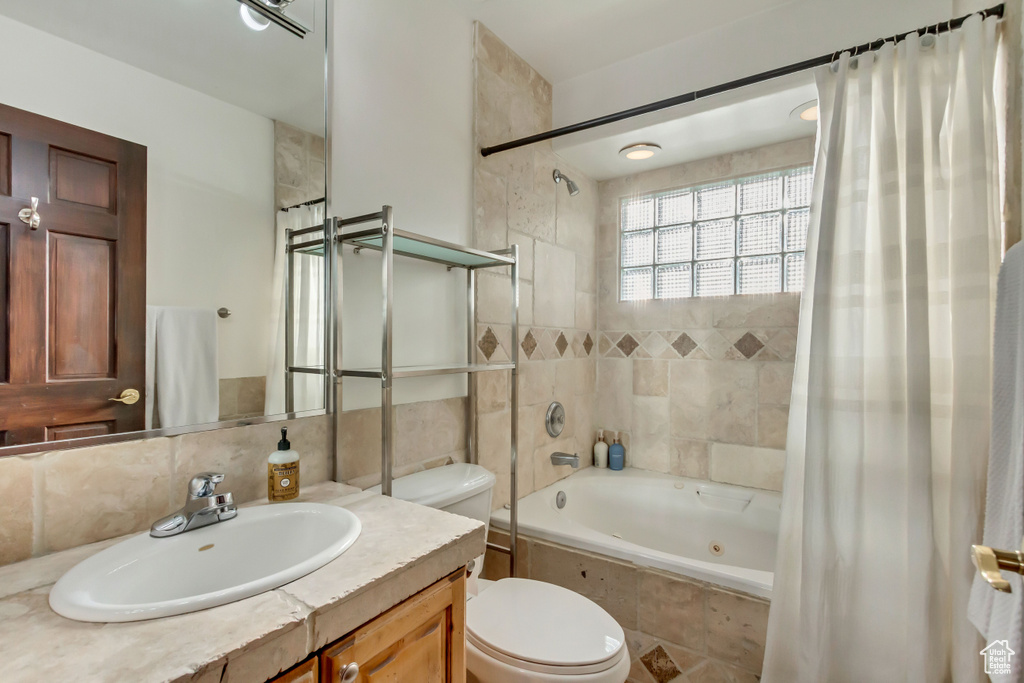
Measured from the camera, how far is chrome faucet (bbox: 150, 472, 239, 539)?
2.83 ft

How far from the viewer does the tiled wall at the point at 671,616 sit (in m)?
1.45

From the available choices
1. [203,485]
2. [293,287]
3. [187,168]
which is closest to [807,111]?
[293,287]

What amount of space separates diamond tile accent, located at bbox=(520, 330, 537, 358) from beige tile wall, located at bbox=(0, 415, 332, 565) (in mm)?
1204

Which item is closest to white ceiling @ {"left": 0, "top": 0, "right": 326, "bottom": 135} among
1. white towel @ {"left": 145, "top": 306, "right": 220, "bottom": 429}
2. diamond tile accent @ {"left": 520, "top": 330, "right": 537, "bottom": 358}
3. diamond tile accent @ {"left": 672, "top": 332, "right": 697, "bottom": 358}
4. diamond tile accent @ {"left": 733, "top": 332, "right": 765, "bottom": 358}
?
white towel @ {"left": 145, "top": 306, "right": 220, "bottom": 429}

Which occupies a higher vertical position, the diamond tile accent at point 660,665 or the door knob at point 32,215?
the door knob at point 32,215

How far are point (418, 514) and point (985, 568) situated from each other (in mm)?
894

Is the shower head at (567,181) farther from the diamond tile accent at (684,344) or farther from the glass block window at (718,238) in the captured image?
the diamond tile accent at (684,344)

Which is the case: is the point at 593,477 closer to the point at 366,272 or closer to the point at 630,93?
the point at 366,272

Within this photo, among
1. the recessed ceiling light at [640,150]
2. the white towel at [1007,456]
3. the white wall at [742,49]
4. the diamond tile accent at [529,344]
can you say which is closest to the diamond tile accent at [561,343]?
the diamond tile accent at [529,344]

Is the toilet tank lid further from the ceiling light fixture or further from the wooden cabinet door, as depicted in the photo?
the ceiling light fixture

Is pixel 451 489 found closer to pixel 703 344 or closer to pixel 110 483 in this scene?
pixel 110 483

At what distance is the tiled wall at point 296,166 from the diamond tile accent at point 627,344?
6.18 feet

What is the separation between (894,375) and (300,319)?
1.70m

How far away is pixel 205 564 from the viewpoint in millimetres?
874
